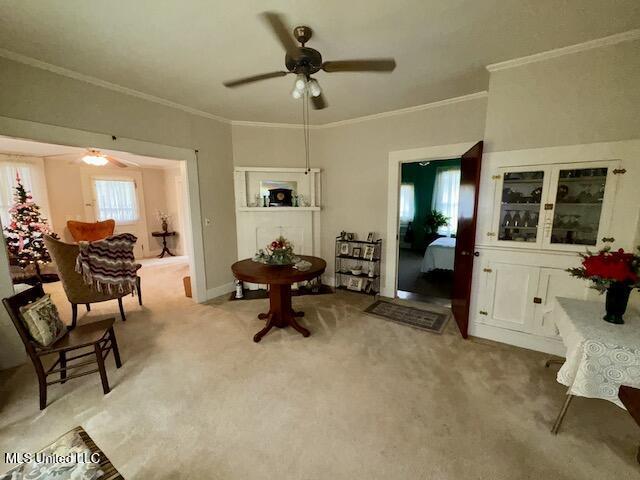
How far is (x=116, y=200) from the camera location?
20.0 ft

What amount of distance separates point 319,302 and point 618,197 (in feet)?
10.4

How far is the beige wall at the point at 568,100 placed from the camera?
1.99 metres

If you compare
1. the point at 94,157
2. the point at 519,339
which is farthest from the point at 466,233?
the point at 94,157

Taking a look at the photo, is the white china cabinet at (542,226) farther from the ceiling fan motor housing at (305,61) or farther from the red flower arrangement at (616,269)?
the ceiling fan motor housing at (305,61)

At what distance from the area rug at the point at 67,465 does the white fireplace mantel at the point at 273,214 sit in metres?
3.16

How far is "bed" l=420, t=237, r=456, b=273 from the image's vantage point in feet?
15.4

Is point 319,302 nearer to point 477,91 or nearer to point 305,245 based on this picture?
point 305,245

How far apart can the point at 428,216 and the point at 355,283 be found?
380 centimetres

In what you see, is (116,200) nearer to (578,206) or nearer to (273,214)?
(273,214)

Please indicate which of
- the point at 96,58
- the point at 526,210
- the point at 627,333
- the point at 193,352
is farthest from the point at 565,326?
the point at 96,58

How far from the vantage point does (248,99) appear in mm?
3109

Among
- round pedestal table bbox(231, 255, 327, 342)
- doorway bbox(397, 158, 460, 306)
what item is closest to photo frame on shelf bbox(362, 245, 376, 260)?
round pedestal table bbox(231, 255, 327, 342)

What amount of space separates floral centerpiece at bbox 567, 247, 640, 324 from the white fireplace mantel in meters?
3.17

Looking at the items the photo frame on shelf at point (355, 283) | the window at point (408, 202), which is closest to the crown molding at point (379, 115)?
the photo frame on shelf at point (355, 283)
